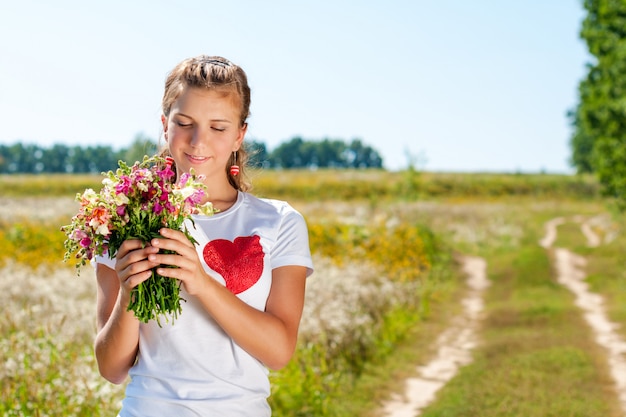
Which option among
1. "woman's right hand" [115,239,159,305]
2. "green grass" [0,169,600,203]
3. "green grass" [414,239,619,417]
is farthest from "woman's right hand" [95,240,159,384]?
"green grass" [0,169,600,203]

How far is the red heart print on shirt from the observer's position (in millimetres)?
2371

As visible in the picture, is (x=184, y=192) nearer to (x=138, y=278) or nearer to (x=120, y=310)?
(x=138, y=278)

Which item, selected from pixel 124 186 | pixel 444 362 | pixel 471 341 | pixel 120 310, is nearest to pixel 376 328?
pixel 444 362

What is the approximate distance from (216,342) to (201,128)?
0.69 m

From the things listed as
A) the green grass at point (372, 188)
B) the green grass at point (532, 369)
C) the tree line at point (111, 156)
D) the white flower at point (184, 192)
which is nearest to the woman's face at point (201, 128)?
the white flower at point (184, 192)

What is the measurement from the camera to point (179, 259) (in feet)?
6.81

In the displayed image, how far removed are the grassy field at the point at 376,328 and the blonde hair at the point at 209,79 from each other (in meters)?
0.48

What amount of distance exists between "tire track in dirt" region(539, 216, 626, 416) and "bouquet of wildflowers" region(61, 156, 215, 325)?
7.27 meters

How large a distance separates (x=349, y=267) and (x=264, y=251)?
11676 millimetres

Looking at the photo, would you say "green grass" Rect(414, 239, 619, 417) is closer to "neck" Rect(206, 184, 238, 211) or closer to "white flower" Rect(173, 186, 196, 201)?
"neck" Rect(206, 184, 238, 211)

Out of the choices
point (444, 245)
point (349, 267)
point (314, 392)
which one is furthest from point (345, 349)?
point (444, 245)

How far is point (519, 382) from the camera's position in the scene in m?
8.78

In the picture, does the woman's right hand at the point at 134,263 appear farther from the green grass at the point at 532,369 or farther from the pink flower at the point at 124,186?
the green grass at the point at 532,369

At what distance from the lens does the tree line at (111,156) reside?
7394 centimetres
